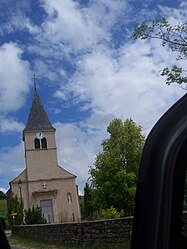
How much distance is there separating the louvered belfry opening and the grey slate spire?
264ft

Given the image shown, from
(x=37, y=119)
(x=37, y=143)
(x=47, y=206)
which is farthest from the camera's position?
(x=37, y=119)

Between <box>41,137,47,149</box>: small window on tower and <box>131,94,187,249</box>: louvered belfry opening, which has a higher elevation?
<box>41,137,47,149</box>: small window on tower

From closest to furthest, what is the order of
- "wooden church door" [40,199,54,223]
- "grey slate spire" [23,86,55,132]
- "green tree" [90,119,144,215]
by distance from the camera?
"green tree" [90,119,144,215]
"wooden church door" [40,199,54,223]
"grey slate spire" [23,86,55,132]

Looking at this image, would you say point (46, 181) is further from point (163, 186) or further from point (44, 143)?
point (163, 186)

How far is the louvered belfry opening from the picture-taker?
1.61 meters

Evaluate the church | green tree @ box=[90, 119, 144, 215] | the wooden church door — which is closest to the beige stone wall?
the church

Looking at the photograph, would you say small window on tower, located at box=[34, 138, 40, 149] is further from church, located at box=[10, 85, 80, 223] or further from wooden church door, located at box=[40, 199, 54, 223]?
wooden church door, located at box=[40, 199, 54, 223]

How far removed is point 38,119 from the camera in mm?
83688

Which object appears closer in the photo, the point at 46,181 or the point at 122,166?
the point at 122,166

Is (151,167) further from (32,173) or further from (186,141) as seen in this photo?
(32,173)

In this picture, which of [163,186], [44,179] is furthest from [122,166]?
[44,179]

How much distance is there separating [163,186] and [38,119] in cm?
8264

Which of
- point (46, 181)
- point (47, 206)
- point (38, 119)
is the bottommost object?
point (47, 206)

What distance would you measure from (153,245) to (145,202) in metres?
0.15
